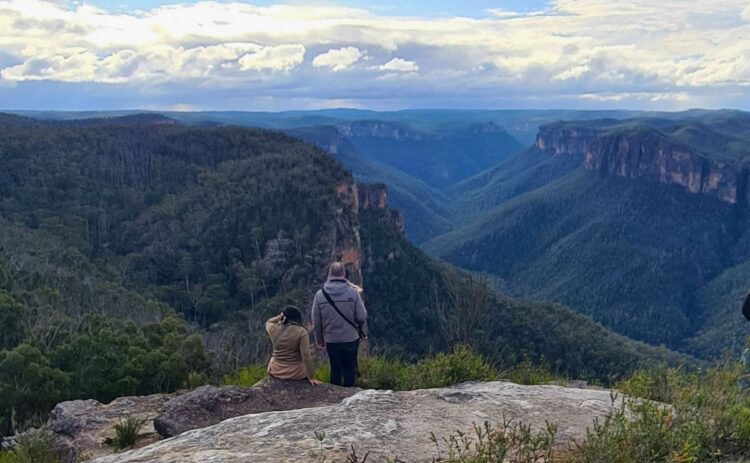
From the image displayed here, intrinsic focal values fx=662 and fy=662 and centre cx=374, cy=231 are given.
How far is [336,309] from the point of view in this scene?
911cm

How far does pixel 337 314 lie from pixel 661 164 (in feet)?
409

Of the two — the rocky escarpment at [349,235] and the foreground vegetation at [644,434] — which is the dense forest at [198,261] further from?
the foreground vegetation at [644,434]

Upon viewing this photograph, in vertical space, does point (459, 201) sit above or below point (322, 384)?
below

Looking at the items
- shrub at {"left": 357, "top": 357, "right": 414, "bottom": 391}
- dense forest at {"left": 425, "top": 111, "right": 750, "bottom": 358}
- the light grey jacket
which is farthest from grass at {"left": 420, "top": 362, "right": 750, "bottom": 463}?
dense forest at {"left": 425, "top": 111, "right": 750, "bottom": 358}

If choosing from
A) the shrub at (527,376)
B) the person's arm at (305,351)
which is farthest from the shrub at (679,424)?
the person's arm at (305,351)

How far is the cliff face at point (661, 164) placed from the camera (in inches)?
4437

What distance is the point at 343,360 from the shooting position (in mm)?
9180

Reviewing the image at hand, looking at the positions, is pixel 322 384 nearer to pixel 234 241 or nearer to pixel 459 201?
pixel 234 241

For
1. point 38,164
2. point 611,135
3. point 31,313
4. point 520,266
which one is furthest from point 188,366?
point 611,135

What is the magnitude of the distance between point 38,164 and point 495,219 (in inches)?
3647

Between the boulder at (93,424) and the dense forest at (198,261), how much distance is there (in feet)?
11.5

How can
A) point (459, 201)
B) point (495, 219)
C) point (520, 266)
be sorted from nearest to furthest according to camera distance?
1. point (520, 266)
2. point (495, 219)
3. point (459, 201)

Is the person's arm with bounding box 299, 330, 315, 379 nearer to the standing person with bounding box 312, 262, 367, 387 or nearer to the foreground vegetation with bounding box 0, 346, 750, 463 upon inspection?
the standing person with bounding box 312, 262, 367, 387

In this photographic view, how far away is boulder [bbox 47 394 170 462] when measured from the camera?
7.17 metres
